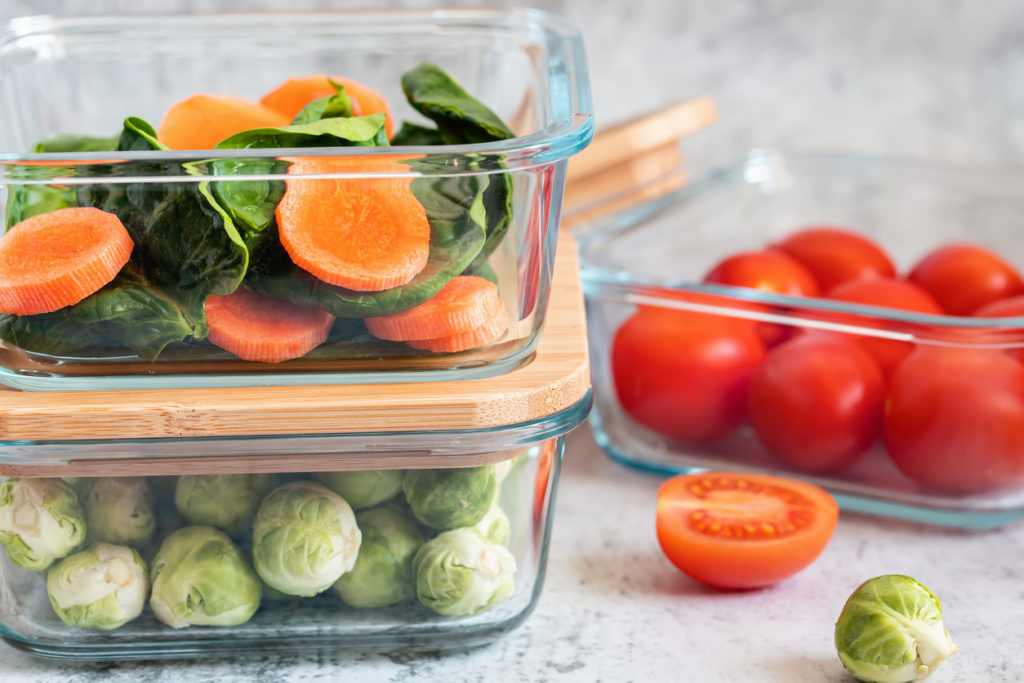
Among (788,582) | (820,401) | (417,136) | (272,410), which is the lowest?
(788,582)

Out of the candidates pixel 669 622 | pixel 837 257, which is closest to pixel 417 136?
pixel 669 622

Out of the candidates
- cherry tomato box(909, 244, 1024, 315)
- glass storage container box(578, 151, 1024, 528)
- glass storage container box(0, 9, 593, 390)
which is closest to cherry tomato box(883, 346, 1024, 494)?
glass storage container box(578, 151, 1024, 528)

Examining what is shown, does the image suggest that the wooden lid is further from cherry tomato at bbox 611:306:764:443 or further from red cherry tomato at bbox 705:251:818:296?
red cherry tomato at bbox 705:251:818:296

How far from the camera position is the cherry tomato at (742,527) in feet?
2.68

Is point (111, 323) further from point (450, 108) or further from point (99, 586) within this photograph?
point (450, 108)

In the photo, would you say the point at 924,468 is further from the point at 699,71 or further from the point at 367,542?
the point at 699,71

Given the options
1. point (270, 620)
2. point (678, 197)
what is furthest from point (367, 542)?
point (678, 197)

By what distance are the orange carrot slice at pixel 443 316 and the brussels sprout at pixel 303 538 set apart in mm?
127

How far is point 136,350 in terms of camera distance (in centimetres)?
68

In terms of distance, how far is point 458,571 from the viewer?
28.3 inches

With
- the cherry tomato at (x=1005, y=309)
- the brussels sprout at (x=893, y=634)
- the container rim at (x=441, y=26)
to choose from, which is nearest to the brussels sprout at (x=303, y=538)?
the container rim at (x=441, y=26)

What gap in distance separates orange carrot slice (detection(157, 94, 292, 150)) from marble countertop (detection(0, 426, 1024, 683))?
385 millimetres

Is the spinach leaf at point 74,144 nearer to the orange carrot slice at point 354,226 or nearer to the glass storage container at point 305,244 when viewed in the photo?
the glass storage container at point 305,244

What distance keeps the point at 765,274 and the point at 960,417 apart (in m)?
0.29
